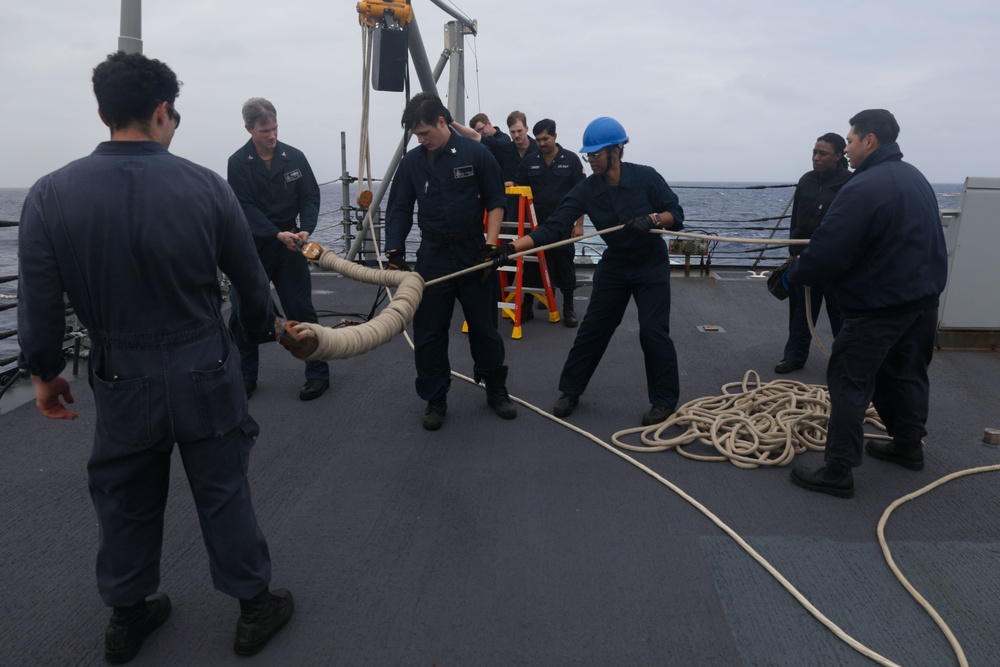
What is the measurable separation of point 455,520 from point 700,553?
99 cm

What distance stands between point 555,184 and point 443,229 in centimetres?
263

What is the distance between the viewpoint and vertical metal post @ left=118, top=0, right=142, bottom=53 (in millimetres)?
4309

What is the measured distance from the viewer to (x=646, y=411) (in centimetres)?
442

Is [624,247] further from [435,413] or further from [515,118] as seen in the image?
[515,118]

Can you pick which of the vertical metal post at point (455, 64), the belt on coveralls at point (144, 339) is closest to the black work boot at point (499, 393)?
the belt on coveralls at point (144, 339)

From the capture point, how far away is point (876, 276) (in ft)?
10.3

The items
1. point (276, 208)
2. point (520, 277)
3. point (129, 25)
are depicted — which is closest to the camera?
point (129, 25)

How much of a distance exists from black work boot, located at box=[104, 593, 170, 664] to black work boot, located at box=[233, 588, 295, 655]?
0.29 m

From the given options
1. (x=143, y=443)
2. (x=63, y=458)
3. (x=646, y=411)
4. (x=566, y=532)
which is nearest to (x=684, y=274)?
(x=646, y=411)

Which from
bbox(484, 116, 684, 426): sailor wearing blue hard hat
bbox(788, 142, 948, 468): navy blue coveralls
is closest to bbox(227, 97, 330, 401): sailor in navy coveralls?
bbox(484, 116, 684, 426): sailor wearing blue hard hat

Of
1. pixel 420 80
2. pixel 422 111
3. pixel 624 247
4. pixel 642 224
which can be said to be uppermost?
pixel 420 80

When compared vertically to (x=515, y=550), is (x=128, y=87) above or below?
above

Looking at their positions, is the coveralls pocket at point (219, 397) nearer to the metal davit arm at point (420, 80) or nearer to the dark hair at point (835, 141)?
the dark hair at point (835, 141)

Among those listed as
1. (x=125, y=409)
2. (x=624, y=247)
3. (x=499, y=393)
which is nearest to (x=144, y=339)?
(x=125, y=409)
